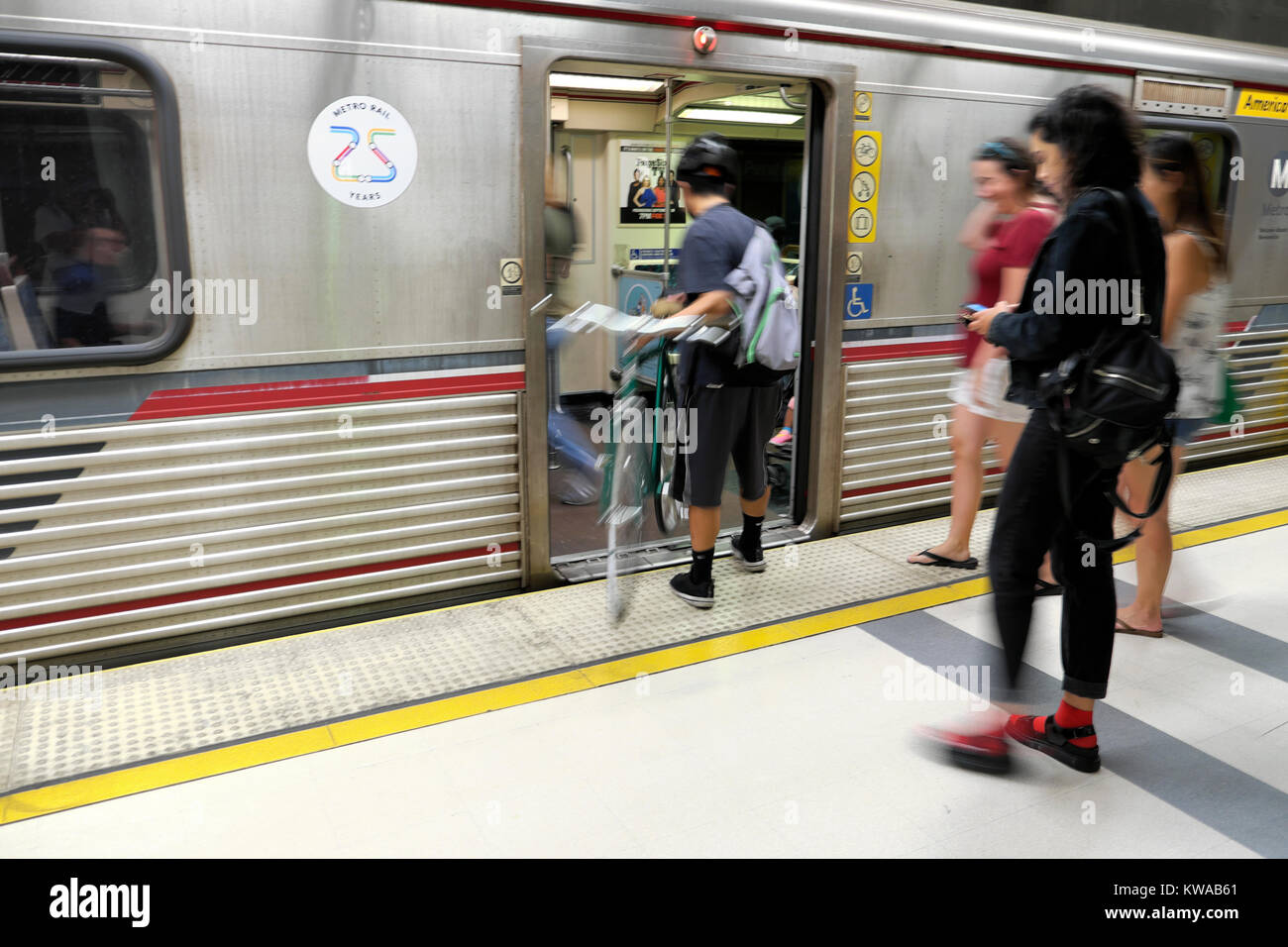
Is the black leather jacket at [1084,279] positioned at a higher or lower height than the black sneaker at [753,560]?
higher

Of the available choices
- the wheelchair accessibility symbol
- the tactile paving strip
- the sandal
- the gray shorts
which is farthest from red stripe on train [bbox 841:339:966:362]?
the sandal

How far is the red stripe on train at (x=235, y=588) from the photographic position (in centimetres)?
310

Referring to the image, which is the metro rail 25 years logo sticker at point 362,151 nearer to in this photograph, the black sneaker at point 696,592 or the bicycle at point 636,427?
the bicycle at point 636,427

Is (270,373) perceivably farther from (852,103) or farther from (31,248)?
(852,103)

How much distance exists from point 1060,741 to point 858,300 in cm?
229

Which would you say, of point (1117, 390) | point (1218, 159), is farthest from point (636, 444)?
point (1218, 159)

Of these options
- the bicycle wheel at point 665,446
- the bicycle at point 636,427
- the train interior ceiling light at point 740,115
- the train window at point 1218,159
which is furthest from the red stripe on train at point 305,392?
the train window at point 1218,159

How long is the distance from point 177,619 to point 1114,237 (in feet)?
10.00

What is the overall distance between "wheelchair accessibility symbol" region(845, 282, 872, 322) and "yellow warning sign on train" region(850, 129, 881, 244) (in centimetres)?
20

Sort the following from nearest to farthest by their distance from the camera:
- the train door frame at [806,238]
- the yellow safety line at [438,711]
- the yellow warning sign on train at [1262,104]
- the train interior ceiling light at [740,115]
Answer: the yellow safety line at [438,711] → the train door frame at [806,238] → the yellow warning sign on train at [1262,104] → the train interior ceiling light at [740,115]

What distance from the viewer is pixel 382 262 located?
134 inches

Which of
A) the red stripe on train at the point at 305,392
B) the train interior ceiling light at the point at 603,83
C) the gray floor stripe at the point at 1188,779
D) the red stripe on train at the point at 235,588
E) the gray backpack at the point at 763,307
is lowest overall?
the gray floor stripe at the point at 1188,779

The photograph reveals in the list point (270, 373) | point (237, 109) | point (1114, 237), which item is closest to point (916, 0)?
point (1114, 237)

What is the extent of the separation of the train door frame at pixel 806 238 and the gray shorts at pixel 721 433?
591 mm
